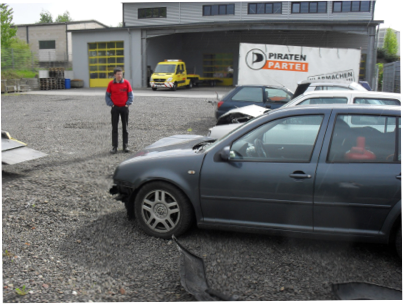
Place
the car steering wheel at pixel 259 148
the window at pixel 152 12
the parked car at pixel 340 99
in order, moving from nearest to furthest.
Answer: the car steering wheel at pixel 259 148 → the parked car at pixel 340 99 → the window at pixel 152 12

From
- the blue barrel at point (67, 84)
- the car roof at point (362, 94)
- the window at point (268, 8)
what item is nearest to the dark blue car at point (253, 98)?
the car roof at point (362, 94)

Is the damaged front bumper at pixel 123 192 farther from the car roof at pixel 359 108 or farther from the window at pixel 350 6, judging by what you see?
the window at pixel 350 6

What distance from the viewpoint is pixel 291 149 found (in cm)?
371

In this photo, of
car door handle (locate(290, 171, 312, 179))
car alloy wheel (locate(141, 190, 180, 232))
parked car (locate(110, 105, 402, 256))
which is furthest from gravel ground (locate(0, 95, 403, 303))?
car door handle (locate(290, 171, 312, 179))

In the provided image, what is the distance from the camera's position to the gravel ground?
3055mm

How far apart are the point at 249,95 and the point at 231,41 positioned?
31.3m

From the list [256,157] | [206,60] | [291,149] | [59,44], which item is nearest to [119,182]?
[256,157]

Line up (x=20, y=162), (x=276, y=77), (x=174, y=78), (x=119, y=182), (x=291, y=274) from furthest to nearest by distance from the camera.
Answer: (x=174, y=78) < (x=276, y=77) < (x=119, y=182) < (x=291, y=274) < (x=20, y=162)

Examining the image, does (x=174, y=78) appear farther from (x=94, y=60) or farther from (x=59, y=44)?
(x=59, y=44)

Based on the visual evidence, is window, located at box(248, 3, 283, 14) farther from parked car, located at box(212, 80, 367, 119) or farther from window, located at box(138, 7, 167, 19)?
parked car, located at box(212, 80, 367, 119)

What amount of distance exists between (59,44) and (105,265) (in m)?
42.4

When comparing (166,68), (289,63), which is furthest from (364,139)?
(166,68)

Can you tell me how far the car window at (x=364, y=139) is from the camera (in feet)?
11.4

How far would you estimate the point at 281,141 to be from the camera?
12.5 feet
